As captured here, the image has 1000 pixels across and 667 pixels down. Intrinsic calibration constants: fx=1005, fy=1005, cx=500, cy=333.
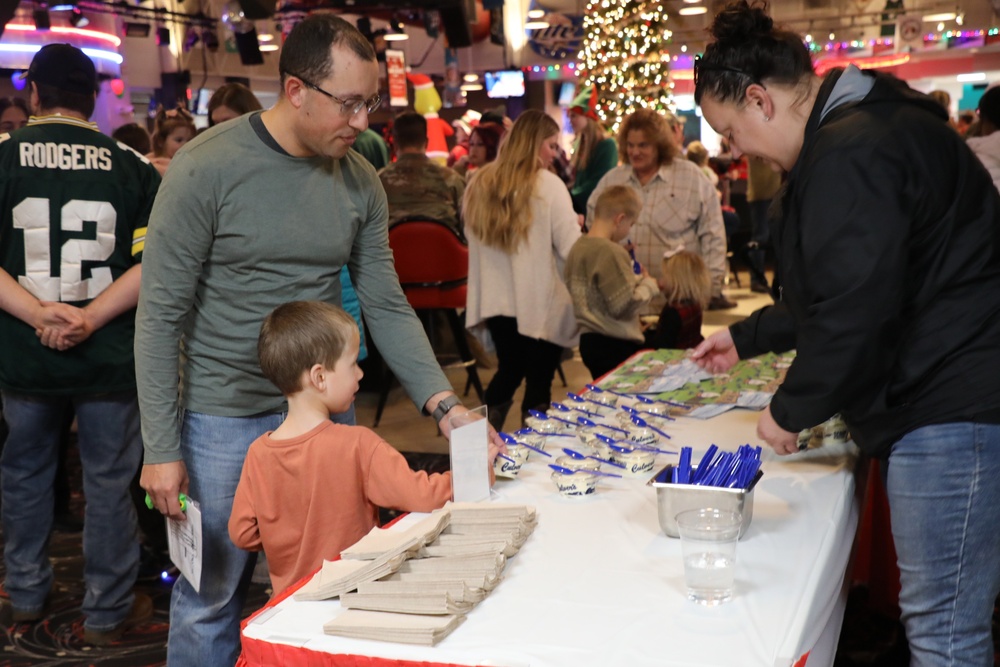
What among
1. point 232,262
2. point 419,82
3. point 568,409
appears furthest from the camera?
point 419,82

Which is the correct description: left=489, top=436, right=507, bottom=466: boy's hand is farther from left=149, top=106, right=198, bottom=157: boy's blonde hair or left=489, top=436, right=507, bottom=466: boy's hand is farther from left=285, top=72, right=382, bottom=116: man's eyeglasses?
left=149, top=106, right=198, bottom=157: boy's blonde hair

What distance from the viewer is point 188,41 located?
A: 15.7m

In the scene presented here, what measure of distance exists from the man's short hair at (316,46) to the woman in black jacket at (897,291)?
0.68 metres

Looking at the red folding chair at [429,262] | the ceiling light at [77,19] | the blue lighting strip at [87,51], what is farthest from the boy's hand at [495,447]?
the ceiling light at [77,19]

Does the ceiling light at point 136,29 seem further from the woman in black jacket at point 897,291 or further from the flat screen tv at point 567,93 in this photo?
the woman in black jacket at point 897,291

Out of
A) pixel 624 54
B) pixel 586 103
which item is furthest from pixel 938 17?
Result: pixel 624 54

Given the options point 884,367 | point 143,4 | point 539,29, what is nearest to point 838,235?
point 884,367

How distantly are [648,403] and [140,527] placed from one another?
214 centimetres

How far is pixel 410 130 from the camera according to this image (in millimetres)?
5449

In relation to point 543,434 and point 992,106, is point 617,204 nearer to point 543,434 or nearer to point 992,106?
point 992,106

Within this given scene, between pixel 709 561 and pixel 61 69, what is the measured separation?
7.81 feet

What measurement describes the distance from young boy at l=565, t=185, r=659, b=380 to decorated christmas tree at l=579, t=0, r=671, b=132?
3708mm

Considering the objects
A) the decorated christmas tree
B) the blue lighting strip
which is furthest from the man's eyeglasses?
the blue lighting strip

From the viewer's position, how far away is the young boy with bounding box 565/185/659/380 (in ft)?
13.4
